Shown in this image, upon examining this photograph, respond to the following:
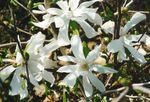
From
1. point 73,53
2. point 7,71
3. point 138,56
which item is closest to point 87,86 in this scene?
point 73,53

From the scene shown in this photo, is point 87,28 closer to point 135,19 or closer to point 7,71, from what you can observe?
point 135,19

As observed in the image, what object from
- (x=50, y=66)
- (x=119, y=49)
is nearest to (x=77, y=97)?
(x=50, y=66)

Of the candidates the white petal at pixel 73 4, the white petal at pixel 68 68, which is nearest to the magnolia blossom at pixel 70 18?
the white petal at pixel 73 4

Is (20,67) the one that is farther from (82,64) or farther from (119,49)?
(119,49)

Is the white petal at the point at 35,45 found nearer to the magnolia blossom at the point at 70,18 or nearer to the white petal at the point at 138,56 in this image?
the magnolia blossom at the point at 70,18

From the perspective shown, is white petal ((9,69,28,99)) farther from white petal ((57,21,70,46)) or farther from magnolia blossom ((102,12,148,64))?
magnolia blossom ((102,12,148,64))

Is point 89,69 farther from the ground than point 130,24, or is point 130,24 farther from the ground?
point 130,24
